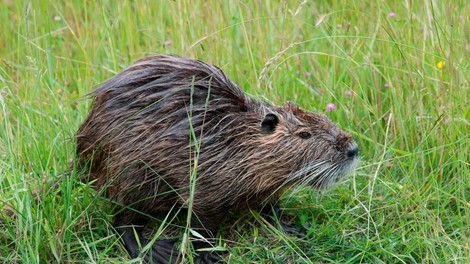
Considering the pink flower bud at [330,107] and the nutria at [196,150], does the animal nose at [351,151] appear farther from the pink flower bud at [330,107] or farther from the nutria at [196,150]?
the pink flower bud at [330,107]

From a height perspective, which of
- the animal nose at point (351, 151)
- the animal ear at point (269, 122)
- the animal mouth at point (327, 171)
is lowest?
the animal mouth at point (327, 171)

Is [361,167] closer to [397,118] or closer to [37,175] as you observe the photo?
[397,118]

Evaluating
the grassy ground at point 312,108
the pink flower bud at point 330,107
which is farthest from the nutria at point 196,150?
the pink flower bud at point 330,107

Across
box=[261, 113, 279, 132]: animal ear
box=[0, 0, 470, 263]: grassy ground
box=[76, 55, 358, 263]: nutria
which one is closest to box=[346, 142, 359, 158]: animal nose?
box=[76, 55, 358, 263]: nutria

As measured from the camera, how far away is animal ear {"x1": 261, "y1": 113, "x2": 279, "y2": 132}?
119 inches

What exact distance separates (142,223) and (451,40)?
55.6 inches

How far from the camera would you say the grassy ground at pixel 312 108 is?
2.93 metres

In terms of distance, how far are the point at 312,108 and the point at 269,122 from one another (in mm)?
747

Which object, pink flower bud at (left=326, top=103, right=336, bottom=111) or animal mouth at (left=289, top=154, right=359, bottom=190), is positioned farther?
pink flower bud at (left=326, top=103, right=336, bottom=111)

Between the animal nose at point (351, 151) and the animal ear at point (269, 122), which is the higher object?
the animal ear at point (269, 122)

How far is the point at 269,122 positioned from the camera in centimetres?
304

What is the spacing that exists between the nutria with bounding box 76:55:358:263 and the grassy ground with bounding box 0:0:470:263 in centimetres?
13

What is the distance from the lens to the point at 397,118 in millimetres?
3541

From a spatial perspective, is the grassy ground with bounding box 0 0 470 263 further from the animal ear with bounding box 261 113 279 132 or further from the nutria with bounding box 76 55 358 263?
the animal ear with bounding box 261 113 279 132
